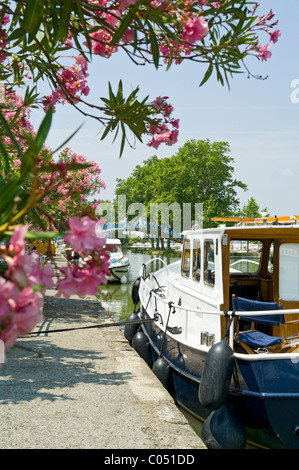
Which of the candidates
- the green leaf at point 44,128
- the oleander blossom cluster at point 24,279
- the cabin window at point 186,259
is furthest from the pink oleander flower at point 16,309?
the cabin window at point 186,259

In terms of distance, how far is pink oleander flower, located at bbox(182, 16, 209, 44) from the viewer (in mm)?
2400

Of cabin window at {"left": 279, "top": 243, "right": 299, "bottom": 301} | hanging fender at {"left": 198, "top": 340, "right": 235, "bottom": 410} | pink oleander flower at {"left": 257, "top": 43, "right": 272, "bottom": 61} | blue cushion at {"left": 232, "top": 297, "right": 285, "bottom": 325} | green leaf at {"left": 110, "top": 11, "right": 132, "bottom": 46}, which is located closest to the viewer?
Result: green leaf at {"left": 110, "top": 11, "right": 132, "bottom": 46}

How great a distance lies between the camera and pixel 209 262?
314 inches

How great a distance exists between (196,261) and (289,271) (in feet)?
5.48

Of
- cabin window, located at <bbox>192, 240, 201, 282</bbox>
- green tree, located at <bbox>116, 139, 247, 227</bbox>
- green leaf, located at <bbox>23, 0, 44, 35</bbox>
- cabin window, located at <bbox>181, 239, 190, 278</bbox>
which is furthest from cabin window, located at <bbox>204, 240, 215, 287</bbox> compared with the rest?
green tree, located at <bbox>116, 139, 247, 227</bbox>

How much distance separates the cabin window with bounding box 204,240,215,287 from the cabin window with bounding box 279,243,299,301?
1.35 m

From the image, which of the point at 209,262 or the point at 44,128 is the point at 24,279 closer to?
the point at 44,128

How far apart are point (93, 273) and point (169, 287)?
8705 mm

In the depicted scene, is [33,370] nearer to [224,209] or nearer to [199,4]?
[199,4]

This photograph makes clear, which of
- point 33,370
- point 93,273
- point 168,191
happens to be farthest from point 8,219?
point 168,191

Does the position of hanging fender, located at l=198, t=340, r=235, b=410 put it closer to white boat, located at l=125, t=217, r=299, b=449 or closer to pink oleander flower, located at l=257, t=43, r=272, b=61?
white boat, located at l=125, t=217, r=299, b=449

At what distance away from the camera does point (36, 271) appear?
1.33m

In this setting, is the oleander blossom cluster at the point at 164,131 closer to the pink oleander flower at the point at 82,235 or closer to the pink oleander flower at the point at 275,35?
the pink oleander flower at the point at 275,35

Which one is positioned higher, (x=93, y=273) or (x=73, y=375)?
(x=93, y=273)
